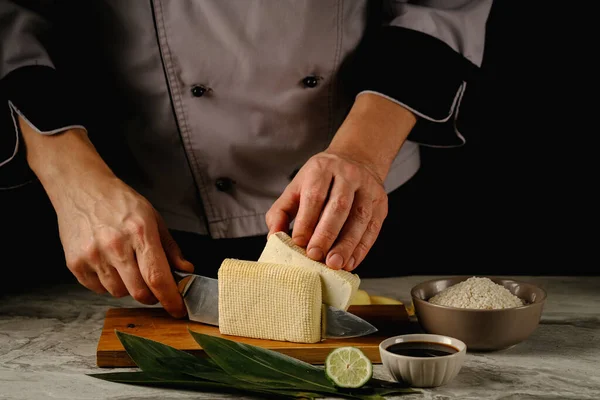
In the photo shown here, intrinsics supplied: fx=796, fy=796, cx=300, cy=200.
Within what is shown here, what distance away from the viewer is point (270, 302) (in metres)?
1.50

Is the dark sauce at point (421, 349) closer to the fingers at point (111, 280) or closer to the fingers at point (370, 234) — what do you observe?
the fingers at point (370, 234)

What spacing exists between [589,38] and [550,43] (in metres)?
0.11

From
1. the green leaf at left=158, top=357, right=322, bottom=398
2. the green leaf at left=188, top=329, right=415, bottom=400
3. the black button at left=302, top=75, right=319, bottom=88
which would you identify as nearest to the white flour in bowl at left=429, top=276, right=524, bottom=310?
the green leaf at left=188, top=329, right=415, bottom=400

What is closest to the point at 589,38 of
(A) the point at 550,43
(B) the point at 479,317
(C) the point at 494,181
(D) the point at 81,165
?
(A) the point at 550,43

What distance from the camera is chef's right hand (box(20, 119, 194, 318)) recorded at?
5.16 ft

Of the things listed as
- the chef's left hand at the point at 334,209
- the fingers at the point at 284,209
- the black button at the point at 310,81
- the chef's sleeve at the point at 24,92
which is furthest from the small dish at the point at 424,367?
the chef's sleeve at the point at 24,92

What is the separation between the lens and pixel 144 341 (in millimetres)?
1404

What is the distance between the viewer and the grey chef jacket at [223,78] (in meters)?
1.80

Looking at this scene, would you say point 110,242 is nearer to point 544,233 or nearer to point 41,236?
point 41,236

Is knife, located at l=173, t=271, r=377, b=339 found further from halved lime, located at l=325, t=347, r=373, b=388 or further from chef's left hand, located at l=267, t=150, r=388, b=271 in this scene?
halved lime, located at l=325, t=347, r=373, b=388

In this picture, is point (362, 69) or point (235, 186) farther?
point (235, 186)

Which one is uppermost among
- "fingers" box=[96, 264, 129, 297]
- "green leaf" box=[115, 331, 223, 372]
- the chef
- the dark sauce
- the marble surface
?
the chef

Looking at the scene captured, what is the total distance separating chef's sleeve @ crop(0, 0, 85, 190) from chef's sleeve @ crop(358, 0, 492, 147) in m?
0.68

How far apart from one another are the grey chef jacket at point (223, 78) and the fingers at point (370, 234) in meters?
0.28
